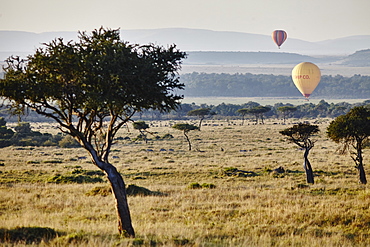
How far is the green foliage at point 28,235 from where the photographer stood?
11.3 meters

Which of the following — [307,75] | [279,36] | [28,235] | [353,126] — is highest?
[279,36]

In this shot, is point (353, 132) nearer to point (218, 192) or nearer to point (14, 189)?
point (218, 192)

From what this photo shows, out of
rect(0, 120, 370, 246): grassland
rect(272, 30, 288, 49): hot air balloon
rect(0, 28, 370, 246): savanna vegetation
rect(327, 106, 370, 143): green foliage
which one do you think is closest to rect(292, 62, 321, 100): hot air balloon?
rect(272, 30, 288, 49): hot air balloon

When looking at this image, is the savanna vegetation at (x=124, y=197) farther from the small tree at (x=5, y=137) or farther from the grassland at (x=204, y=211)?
the small tree at (x=5, y=137)

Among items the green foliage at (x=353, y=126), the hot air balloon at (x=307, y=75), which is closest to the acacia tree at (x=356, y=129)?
the green foliage at (x=353, y=126)

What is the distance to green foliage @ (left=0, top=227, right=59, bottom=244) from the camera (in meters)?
11.3

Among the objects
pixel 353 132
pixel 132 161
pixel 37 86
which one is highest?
pixel 37 86

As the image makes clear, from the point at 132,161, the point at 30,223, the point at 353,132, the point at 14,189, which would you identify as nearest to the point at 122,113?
the point at 30,223

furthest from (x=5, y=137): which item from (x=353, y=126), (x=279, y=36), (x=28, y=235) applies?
(x=279, y=36)

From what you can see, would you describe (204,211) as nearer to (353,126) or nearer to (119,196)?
(119,196)

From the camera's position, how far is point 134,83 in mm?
11820

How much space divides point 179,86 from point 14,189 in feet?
41.9

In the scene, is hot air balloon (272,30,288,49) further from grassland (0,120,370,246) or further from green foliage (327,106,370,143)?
green foliage (327,106,370,143)

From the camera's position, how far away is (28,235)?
11.6 metres
